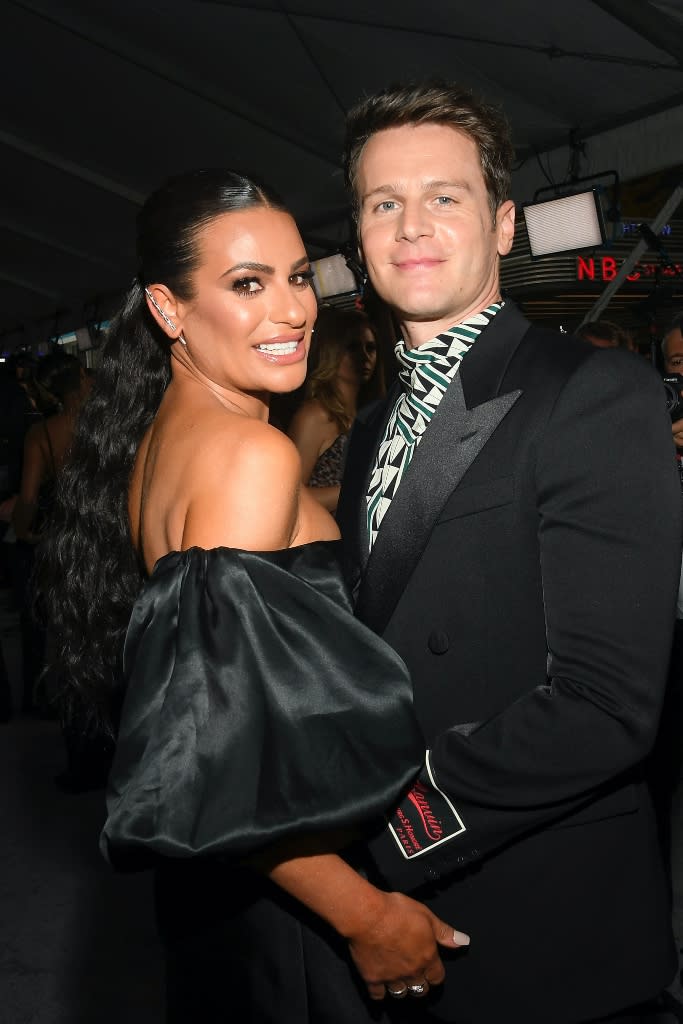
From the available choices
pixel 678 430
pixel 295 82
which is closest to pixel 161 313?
pixel 678 430

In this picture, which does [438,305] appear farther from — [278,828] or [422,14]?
[422,14]

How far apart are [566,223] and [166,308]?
16.6 feet

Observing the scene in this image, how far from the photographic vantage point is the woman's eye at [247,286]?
1.39 metres

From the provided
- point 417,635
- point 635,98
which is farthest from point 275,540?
point 635,98

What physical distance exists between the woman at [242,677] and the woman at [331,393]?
181 cm

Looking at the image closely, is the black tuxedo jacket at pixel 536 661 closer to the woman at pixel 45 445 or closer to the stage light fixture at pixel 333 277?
the woman at pixel 45 445

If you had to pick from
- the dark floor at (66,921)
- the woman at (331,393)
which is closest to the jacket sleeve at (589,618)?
the dark floor at (66,921)

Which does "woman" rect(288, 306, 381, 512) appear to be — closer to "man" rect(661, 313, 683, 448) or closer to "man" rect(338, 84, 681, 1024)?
"man" rect(661, 313, 683, 448)

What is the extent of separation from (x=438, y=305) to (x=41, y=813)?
3.11m

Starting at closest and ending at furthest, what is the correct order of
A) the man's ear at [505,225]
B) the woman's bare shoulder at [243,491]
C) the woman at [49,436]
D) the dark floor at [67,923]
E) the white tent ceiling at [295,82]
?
the woman's bare shoulder at [243,491] → the man's ear at [505,225] → the dark floor at [67,923] → the woman at [49,436] → the white tent ceiling at [295,82]

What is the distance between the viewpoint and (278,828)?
109cm

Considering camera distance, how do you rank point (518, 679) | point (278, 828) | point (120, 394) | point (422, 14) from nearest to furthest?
point (278, 828) < point (518, 679) < point (120, 394) < point (422, 14)

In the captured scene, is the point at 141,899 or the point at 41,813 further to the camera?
the point at 41,813

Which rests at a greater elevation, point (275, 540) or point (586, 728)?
point (275, 540)
